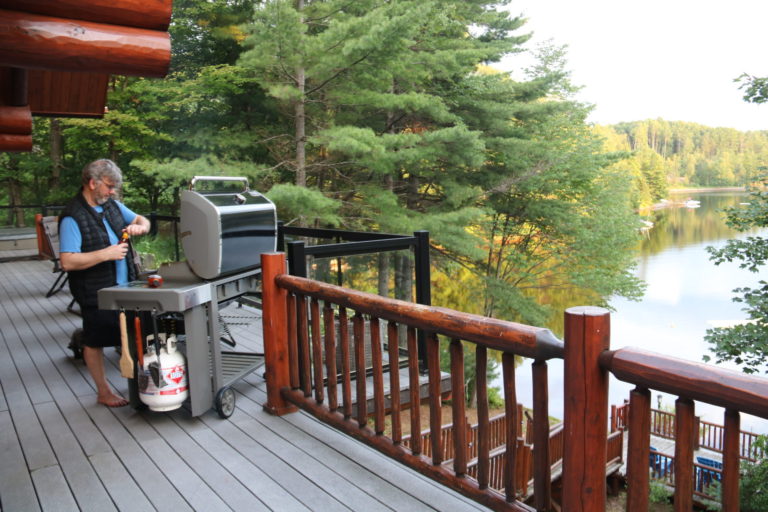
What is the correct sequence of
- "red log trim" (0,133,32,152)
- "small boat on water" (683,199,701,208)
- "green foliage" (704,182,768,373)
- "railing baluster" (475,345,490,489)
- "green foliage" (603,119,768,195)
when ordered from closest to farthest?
"railing baluster" (475,345,490,489) → "red log trim" (0,133,32,152) → "green foliage" (704,182,768,373) → "small boat on water" (683,199,701,208) → "green foliage" (603,119,768,195)

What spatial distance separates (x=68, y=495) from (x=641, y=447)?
2.11 meters

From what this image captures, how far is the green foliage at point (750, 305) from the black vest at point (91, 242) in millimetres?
7588

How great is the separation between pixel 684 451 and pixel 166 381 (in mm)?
2320

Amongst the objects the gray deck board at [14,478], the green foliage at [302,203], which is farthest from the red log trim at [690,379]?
the green foliage at [302,203]

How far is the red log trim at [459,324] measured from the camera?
176 cm

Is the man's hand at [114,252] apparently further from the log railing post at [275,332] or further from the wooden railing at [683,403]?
the wooden railing at [683,403]

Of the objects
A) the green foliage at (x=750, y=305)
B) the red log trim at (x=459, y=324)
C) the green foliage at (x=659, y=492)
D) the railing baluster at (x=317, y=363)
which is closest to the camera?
the red log trim at (x=459, y=324)

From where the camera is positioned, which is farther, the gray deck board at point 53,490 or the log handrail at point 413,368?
the gray deck board at point 53,490

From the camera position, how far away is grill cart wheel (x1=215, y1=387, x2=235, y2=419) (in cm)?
309

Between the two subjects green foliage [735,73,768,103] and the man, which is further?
green foliage [735,73,768,103]

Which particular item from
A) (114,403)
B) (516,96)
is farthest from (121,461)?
(516,96)

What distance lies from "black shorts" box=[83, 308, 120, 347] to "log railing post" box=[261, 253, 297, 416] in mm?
830

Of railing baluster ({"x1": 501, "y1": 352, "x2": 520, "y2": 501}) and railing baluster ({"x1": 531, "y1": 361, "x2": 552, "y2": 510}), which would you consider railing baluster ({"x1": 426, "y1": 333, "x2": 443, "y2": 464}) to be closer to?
railing baluster ({"x1": 501, "y1": 352, "x2": 520, "y2": 501})

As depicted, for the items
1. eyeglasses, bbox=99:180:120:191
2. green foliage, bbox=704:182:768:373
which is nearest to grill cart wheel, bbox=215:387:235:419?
eyeglasses, bbox=99:180:120:191
